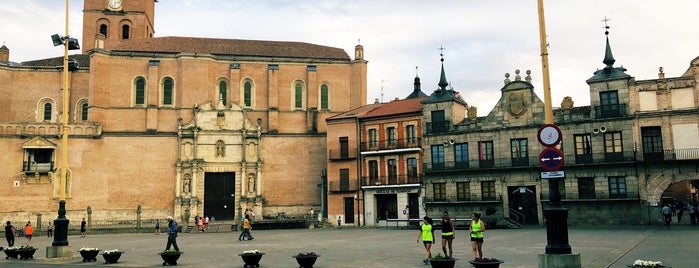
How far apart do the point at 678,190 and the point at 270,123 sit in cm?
4952

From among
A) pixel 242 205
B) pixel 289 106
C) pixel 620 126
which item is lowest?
pixel 242 205

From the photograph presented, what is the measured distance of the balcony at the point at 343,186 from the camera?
158 feet

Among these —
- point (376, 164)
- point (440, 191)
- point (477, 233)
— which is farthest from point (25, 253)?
point (376, 164)

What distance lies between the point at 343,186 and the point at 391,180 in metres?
4.54

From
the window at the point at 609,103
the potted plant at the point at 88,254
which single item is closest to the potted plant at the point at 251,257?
the potted plant at the point at 88,254

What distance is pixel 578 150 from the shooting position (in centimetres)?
3888

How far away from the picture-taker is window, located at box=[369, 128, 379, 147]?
47.8m

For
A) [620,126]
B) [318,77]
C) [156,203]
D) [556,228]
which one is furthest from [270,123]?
[556,228]

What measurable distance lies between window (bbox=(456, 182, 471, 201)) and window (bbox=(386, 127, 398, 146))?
21.2ft

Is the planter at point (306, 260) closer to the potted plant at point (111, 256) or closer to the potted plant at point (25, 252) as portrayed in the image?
the potted plant at point (111, 256)

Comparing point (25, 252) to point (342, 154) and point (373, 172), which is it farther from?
point (342, 154)

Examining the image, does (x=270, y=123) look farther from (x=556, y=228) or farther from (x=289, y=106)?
(x=556, y=228)

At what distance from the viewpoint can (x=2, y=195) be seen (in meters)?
45.9

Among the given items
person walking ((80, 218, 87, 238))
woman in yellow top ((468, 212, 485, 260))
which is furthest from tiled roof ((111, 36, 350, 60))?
woman in yellow top ((468, 212, 485, 260))
